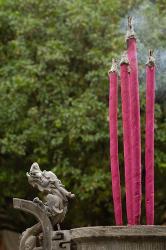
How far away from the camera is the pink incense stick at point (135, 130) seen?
434 centimetres

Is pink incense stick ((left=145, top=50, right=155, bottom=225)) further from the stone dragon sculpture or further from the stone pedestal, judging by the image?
the stone dragon sculpture

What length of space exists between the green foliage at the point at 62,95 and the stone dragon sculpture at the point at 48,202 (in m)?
5.48

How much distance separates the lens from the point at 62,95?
10.8 meters

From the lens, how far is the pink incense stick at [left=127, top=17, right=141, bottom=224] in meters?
4.34

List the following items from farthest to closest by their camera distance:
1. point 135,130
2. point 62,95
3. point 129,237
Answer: point 62,95, point 135,130, point 129,237

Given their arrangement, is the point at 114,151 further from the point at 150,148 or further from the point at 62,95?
the point at 62,95

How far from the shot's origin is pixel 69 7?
1083cm

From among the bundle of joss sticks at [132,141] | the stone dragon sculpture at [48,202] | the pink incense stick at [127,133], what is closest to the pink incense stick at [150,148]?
the bundle of joss sticks at [132,141]

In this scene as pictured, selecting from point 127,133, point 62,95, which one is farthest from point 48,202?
point 62,95

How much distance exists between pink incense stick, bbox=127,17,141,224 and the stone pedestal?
0.28 m

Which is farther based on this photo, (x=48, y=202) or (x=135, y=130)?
(x=48, y=202)

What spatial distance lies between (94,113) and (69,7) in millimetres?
1594

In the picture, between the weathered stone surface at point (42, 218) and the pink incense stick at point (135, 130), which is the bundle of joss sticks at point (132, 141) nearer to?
the pink incense stick at point (135, 130)

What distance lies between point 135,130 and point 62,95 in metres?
6.43
